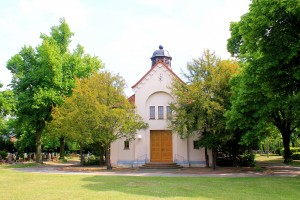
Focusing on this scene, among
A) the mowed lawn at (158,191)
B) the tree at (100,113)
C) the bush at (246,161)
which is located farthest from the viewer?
the bush at (246,161)

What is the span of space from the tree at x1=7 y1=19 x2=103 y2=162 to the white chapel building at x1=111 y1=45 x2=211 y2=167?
890 cm

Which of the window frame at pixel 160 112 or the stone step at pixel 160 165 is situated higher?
the window frame at pixel 160 112

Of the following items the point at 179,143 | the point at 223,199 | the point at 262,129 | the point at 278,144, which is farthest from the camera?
the point at 278,144

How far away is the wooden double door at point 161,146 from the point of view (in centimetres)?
2909

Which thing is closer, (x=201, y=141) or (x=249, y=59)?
(x=249, y=59)

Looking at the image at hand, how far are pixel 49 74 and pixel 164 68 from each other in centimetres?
1271

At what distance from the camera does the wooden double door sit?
29.1 meters

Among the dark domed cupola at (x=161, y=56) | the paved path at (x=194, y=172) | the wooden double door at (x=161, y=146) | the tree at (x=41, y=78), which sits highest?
the dark domed cupola at (x=161, y=56)

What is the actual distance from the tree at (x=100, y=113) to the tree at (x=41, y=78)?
21.9ft

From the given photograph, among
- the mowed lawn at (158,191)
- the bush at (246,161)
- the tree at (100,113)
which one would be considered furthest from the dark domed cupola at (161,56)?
the mowed lawn at (158,191)

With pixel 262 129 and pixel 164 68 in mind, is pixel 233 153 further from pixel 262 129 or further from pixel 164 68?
pixel 164 68

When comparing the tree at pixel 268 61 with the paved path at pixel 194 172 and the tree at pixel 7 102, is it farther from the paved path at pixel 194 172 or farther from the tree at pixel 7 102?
the tree at pixel 7 102

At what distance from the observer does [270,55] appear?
15531mm

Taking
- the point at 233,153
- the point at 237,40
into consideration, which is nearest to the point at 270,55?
the point at 237,40
